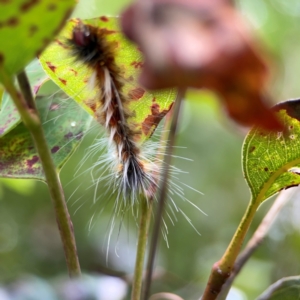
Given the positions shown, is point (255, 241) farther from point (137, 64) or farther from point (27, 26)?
point (27, 26)

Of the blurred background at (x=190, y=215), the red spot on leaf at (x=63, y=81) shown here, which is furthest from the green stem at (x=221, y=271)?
the blurred background at (x=190, y=215)

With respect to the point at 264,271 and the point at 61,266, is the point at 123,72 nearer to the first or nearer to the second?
the point at 264,271

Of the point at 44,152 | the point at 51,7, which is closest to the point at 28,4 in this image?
the point at 51,7

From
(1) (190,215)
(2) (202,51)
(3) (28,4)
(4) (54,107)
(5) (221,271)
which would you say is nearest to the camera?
(2) (202,51)

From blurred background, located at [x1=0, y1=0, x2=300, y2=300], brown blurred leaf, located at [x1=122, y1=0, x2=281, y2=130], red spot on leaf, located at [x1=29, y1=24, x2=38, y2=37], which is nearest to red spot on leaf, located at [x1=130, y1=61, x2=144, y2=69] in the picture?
red spot on leaf, located at [x1=29, y1=24, x2=38, y2=37]

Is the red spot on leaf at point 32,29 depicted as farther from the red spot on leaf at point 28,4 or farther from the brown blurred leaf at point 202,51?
the brown blurred leaf at point 202,51

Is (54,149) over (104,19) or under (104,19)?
under

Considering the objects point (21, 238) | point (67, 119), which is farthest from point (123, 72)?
point (21, 238)
